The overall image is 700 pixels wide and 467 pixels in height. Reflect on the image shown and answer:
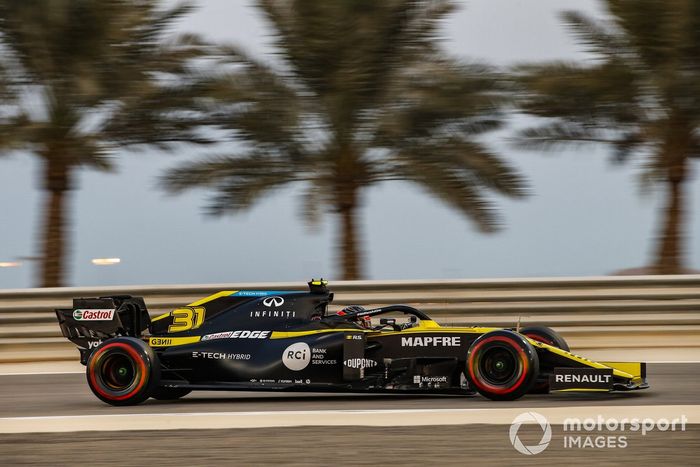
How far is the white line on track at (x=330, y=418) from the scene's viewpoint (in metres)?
7.32

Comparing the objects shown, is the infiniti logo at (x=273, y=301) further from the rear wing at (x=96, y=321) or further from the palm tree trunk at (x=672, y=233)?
the palm tree trunk at (x=672, y=233)

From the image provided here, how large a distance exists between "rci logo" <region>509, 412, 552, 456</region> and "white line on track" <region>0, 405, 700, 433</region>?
7 cm

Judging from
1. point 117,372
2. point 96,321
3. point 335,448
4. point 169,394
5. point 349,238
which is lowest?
point 335,448

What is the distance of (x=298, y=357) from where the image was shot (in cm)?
873

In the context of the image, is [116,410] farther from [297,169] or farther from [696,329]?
[297,169]

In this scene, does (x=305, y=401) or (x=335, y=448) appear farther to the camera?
(x=305, y=401)

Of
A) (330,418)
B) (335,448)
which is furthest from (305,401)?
(335,448)

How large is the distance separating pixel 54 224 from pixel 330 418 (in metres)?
10.2

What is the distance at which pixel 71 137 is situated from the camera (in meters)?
16.3

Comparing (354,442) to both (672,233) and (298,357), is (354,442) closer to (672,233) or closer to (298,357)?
(298,357)

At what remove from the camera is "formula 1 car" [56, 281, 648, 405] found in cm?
820

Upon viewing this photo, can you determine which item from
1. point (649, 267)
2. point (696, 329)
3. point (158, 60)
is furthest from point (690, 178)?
point (158, 60)

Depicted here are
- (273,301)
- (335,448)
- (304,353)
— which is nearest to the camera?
(335,448)

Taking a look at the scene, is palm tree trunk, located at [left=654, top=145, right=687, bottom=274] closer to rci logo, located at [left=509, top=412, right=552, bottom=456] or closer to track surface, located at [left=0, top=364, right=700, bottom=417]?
track surface, located at [left=0, top=364, right=700, bottom=417]
